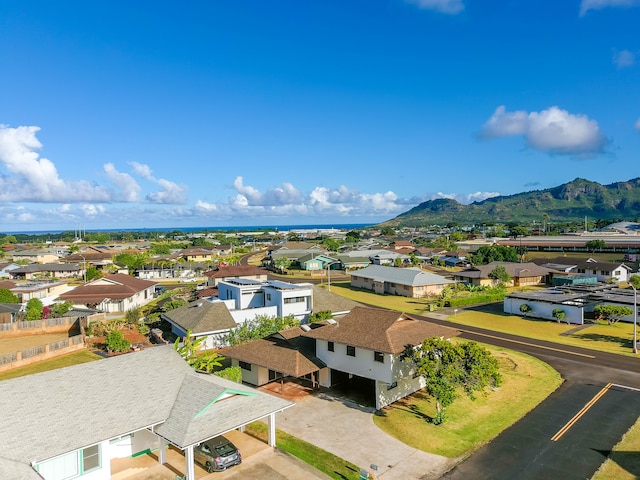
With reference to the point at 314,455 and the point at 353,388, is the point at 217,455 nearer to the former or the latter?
the point at 314,455

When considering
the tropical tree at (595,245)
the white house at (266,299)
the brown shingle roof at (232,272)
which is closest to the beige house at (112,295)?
the brown shingle roof at (232,272)

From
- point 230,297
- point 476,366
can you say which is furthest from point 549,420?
point 230,297

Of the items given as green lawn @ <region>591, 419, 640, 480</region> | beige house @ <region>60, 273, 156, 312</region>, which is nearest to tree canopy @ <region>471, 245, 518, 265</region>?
beige house @ <region>60, 273, 156, 312</region>

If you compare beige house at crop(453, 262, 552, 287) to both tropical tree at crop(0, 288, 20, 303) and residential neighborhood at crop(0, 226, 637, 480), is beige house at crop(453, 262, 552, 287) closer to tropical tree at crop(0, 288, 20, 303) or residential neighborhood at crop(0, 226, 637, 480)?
residential neighborhood at crop(0, 226, 637, 480)

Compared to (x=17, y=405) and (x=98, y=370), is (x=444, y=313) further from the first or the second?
(x=17, y=405)

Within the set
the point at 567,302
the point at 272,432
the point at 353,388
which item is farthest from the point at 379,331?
the point at 567,302

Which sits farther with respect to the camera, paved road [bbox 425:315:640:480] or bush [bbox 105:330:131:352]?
bush [bbox 105:330:131:352]

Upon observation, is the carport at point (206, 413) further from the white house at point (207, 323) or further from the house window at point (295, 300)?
the house window at point (295, 300)
